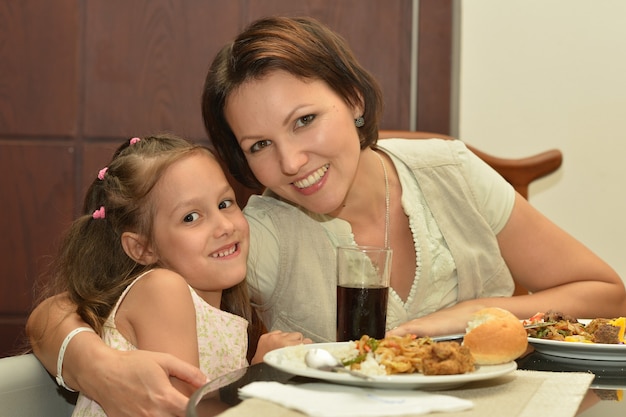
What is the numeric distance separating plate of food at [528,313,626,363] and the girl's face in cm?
60

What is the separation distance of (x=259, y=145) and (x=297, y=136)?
0.31ft

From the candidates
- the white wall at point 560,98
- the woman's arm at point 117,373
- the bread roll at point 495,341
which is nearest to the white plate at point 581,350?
the bread roll at point 495,341

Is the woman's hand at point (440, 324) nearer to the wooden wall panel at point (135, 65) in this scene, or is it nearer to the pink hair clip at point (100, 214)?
the pink hair clip at point (100, 214)

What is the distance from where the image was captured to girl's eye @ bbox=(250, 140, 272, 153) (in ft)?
5.67

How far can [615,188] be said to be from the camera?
2.90 m

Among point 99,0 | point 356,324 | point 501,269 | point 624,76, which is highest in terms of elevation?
point 99,0

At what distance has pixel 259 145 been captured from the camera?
1745mm

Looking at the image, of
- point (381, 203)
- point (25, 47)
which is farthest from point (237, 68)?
point (25, 47)

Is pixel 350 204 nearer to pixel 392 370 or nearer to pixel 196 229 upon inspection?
pixel 196 229

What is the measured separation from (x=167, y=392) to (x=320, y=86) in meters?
0.82

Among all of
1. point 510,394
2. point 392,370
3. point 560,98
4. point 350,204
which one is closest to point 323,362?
point 392,370

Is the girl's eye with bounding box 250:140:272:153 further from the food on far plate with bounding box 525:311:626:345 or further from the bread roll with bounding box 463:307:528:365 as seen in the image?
the bread roll with bounding box 463:307:528:365

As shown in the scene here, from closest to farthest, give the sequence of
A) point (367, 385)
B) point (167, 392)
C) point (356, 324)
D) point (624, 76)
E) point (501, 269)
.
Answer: point (367, 385)
point (167, 392)
point (356, 324)
point (501, 269)
point (624, 76)

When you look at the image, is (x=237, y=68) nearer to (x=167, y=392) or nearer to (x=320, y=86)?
(x=320, y=86)
